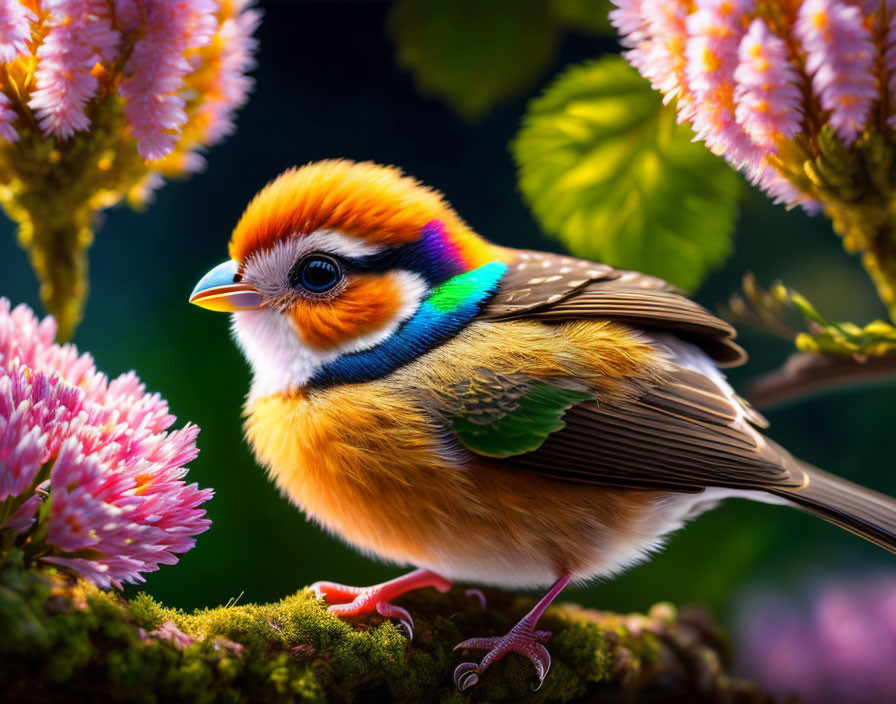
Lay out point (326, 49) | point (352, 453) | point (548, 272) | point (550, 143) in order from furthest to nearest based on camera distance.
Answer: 1. point (326, 49)
2. point (550, 143)
3. point (548, 272)
4. point (352, 453)

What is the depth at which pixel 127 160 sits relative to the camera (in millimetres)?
841

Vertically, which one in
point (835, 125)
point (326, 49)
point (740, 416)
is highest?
point (326, 49)

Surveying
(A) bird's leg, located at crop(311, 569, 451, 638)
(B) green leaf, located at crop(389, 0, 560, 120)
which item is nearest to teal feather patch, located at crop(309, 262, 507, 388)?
(A) bird's leg, located at crop(311, 569, 451, 638)

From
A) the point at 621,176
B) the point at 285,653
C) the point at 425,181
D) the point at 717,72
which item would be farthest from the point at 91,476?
the point at 425,181

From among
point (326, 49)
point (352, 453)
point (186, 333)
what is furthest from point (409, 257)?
point (326, 49)

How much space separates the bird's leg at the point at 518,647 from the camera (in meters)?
0.75

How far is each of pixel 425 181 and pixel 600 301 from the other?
2.32 ft

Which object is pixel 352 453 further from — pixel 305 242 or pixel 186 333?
pixel 186 333

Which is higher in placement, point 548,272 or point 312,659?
point 548,272

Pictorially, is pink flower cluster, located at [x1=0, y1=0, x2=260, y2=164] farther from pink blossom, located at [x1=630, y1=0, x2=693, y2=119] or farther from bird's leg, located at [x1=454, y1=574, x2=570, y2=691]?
bird's leg, located at [x1=454, y1=574, x2=570, y2=691]

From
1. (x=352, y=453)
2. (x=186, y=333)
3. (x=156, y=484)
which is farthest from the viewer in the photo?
(x=186, y=333)

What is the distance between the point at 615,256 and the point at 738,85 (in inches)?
14.7

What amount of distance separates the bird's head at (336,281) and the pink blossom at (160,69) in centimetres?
11

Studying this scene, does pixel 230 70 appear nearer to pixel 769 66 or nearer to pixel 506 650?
pixel 769 66
